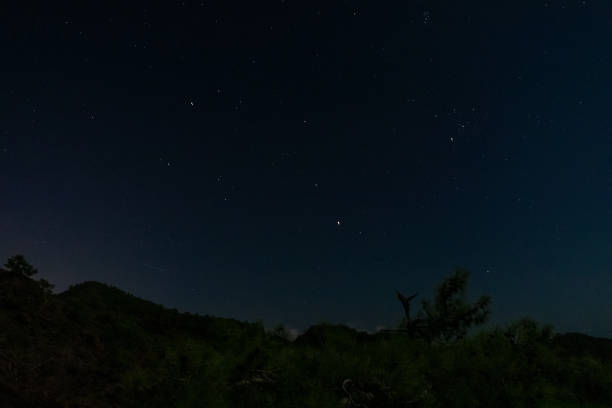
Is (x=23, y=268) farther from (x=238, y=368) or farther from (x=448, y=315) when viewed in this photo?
(x=448, y=315)

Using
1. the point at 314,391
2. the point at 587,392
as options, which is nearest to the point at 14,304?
the point at 314,391

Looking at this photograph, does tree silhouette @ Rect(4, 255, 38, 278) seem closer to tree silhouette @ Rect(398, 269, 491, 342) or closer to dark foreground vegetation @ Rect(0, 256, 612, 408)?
dark foreground vegetation @ Rect(0, 256, 612, 408)

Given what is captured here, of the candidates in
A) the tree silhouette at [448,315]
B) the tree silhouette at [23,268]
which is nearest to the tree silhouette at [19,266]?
the tree silhouette at [23,268]

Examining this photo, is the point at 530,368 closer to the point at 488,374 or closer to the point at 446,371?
the point at 488,374

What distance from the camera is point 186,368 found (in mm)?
7852

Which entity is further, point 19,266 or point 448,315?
point 448,315

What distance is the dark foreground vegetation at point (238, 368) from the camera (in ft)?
20.1

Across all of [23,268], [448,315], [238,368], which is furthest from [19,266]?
[448,315]

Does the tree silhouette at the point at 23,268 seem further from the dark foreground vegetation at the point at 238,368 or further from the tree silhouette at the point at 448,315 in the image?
the tree silhouette at the point at 448,315

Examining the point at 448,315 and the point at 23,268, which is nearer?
the point at 23,268

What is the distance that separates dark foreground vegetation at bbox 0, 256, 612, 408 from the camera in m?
6.14

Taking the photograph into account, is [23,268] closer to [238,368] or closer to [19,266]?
[19,266]

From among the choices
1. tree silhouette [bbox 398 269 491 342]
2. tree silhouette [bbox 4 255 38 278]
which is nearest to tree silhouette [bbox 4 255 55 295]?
tree silhouette [bbox 4 255 38 278]

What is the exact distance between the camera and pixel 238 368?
8273 millimetres
